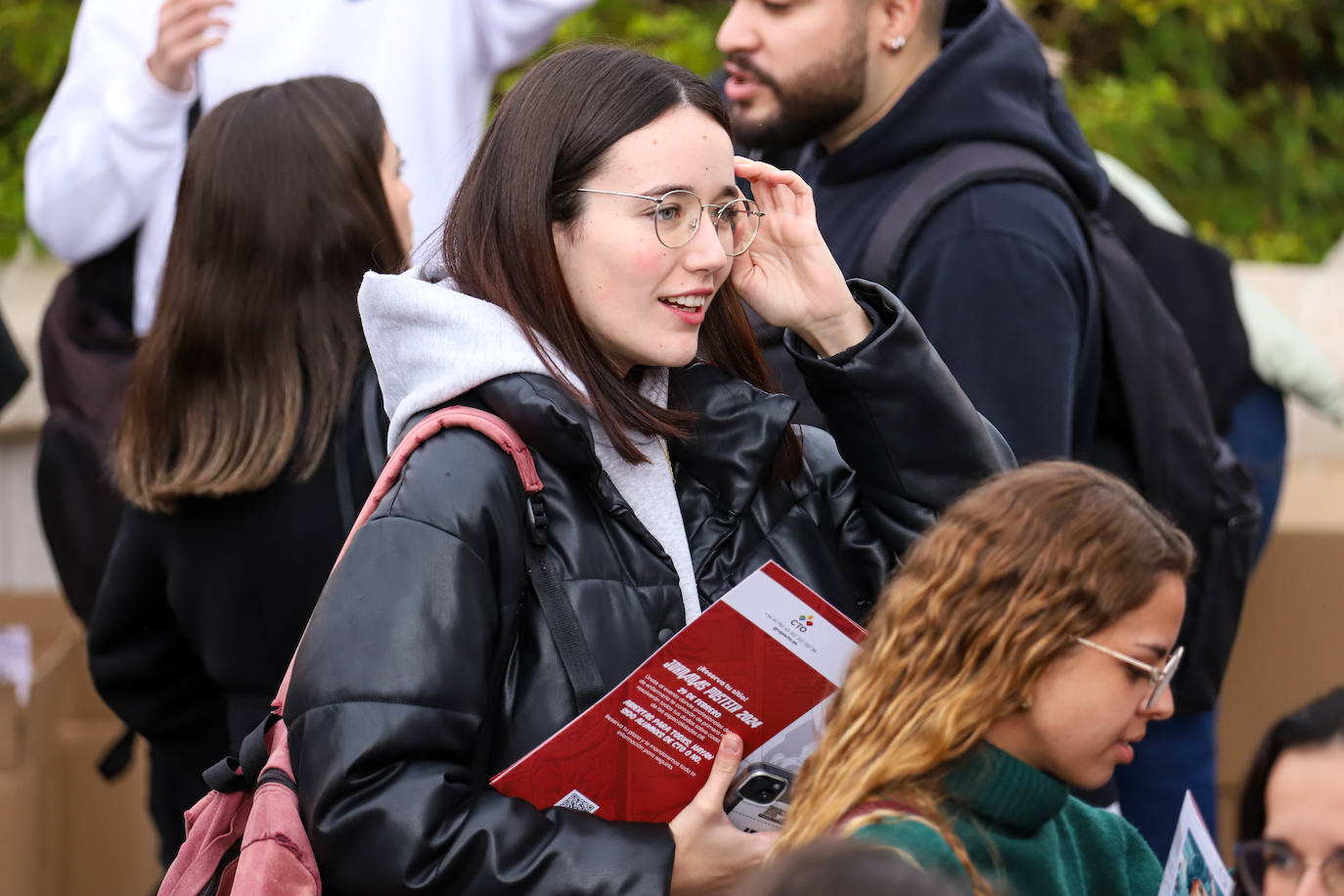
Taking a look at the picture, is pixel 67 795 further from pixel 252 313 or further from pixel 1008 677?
pixel 1008 677

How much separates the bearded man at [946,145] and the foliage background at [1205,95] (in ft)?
8.20

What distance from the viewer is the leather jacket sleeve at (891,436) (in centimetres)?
201

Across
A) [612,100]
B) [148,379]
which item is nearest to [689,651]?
[612,100]

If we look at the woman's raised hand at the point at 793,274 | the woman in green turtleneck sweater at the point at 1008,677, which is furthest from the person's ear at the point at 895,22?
the woman in green turtleneck sweater at the point at 1008,677

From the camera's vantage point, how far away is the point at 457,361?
185 centimetres

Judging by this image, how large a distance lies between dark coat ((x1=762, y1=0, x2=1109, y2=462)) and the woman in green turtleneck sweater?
0.91 m

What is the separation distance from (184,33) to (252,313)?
101 cm

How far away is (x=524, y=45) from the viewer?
3.68 metres

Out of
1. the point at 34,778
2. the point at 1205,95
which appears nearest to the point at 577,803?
the point at 34,778

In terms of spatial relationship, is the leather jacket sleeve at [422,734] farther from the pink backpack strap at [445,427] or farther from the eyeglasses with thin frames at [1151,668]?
the eyeglasses with thin frames at [1151,668]

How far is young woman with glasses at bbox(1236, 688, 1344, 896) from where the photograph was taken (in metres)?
1.63

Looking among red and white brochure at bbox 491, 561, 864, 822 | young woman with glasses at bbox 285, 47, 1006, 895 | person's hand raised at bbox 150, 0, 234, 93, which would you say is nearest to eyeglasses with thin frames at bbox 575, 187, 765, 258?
young woman with glasses at bbox 285, 47, 1006, 895

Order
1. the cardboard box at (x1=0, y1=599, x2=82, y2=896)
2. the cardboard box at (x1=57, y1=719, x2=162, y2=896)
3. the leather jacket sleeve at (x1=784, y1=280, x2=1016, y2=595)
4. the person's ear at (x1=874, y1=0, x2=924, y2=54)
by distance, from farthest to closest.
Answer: the cardboard box at (x1=57, y1=719, x2=162, y2=896)
the cardboard box at (x1=0, y1=599, x2=82, y2=896)
the person's ear at (x1=874, y1=0, x2=924, y2=54)
the leather jacket sleeve at (x1=784, y1=280, x2=1016, y2=595)

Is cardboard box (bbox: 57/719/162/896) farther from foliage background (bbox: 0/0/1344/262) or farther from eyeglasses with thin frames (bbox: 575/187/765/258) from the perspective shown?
eyeglasses with thin frames (bbox: 575/187/765/258)
